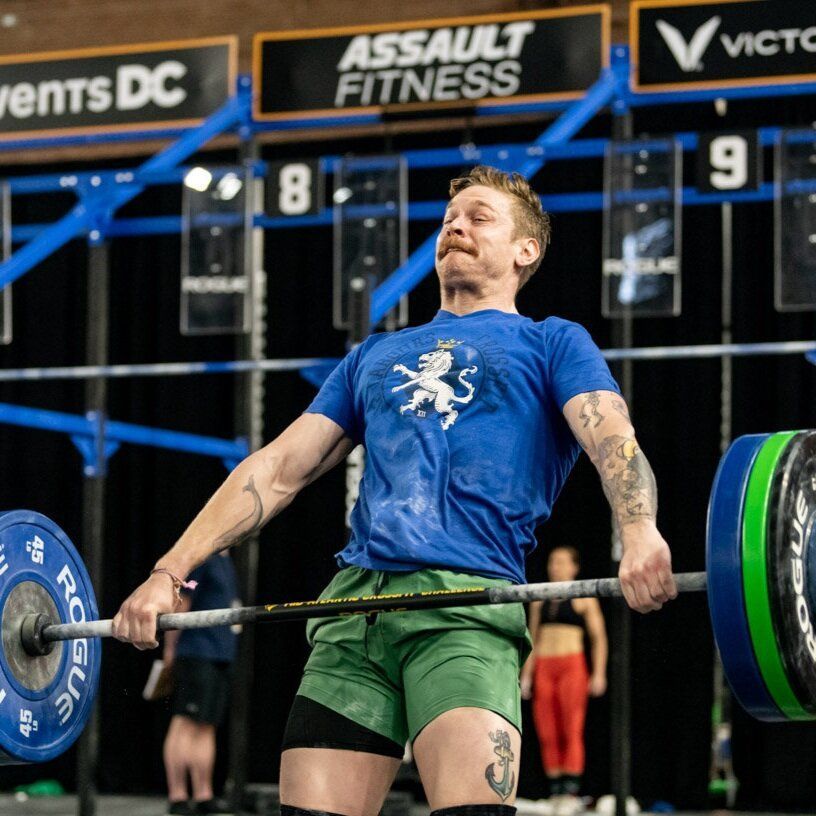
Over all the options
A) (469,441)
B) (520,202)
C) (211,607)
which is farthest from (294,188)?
(469,441)

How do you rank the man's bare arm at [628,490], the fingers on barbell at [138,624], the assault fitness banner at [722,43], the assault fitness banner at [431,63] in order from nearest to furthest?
the man's bare arm at [628,490] → the fingers on barbell at [138,624] → the assault fitness banner at [722,43] → the assault fitness banner at [431,63]

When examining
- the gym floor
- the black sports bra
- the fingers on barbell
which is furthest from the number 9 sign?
the fingers on barbell

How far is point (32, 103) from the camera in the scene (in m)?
5.89

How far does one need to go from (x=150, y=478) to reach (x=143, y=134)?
2.11 m

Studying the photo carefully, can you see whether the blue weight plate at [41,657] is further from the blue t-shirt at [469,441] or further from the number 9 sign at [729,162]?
the number 9 sign at [729,162]

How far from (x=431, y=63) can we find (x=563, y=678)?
243 centimetres

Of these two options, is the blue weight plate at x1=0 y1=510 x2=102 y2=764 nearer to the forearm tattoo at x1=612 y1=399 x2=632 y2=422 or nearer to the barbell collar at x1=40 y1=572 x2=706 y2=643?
the barbell collar at x1=40 y1=572 x2=706 y2=643

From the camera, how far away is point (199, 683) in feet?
18.1

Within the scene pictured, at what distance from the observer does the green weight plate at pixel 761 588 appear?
6.80 ft

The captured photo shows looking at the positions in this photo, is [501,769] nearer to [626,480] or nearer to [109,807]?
[626,480]

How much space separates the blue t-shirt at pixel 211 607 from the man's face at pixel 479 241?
328cm

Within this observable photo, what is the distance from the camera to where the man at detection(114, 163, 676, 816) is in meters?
2.09

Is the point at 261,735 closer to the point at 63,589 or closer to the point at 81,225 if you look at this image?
the point at 81,225

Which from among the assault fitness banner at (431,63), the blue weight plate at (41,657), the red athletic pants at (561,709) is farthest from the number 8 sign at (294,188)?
the blue weight plate at (41,657)
